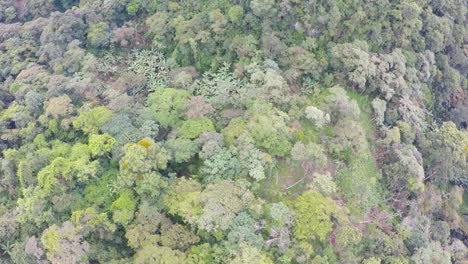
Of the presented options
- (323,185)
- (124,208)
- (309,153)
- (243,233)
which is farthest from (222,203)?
(309,153)

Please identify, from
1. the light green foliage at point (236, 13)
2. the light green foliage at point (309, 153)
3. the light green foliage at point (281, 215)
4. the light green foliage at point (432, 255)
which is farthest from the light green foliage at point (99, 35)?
the light green foliage at point (432, 255)

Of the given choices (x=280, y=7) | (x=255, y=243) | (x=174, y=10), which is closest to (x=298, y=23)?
(x=280, y=7)

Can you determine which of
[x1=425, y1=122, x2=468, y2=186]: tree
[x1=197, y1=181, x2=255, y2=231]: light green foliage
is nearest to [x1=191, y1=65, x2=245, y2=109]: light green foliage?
[x1=197, y1=181, x2=255, y2=231]: light green foliage

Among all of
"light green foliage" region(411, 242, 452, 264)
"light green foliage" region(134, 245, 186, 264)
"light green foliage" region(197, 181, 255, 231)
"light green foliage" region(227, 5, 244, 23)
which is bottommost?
"light green foliage" region(411, 242, 452, 264)

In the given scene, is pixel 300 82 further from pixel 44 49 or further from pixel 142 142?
pixel 44 49

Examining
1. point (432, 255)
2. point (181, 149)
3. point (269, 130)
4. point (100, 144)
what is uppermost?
point (269, 130)

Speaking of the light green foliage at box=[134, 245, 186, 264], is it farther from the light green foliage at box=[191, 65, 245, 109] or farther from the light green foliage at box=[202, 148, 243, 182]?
the light green foliage at box=[191, 65, 245, 109]

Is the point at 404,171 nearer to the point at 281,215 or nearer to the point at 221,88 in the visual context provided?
the point at 281,215
